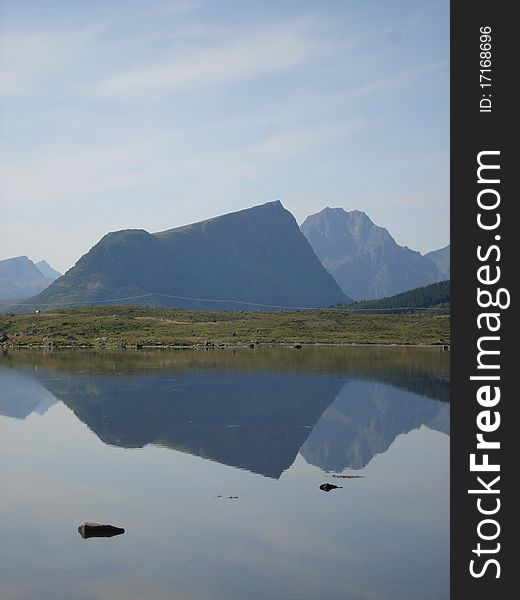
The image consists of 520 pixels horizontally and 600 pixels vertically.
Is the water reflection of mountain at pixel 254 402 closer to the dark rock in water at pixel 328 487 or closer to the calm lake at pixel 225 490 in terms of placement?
the calm lake at pixel 225 490

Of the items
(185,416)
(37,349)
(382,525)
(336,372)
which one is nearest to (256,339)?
(37,349)

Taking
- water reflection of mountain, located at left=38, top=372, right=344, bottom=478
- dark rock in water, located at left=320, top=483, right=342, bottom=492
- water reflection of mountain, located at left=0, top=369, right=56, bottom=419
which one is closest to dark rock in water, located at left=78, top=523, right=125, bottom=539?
dark rock in water, located at left=320, top=483, right=342, bottom=492

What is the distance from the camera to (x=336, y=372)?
339 ft

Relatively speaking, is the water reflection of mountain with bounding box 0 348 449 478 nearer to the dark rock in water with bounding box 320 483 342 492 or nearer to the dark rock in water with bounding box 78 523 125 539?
the dark rock in water with bounding box 320 483 342 492

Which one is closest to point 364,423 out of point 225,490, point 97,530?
point 225,490

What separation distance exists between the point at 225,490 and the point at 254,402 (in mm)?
33370

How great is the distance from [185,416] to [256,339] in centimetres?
11195

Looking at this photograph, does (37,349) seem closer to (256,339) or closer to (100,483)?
(256,339)

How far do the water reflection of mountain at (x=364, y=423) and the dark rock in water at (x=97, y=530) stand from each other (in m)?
17.1

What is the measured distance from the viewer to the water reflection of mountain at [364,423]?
170 ft

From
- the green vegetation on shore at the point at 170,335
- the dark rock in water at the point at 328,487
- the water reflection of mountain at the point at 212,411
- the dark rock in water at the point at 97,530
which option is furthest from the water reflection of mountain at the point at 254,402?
the green vegetation on shore at the point at 170,335

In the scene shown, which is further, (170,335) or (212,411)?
(170,335)

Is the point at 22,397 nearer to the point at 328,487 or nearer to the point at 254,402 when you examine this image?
the point at 254,402

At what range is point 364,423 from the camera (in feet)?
212
